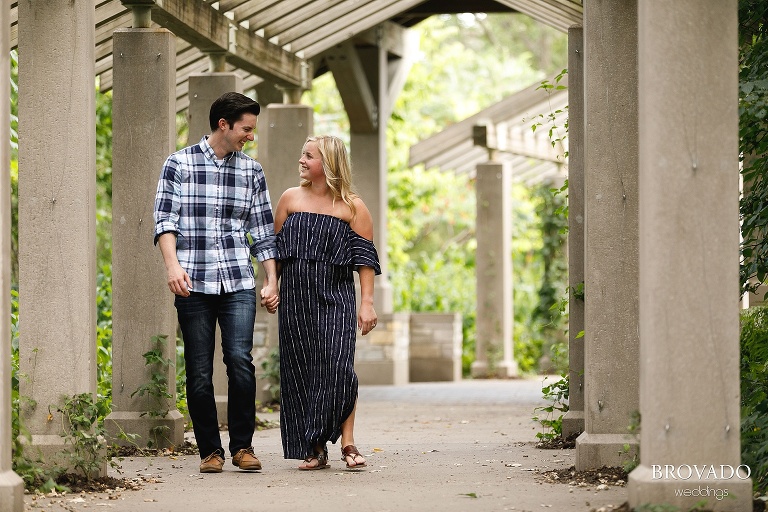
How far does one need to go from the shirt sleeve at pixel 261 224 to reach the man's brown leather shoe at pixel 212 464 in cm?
102

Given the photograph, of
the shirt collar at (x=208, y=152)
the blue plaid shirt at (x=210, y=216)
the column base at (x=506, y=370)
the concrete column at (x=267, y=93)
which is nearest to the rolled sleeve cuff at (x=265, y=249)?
the blue plaid shirt at (x=210, y=216)

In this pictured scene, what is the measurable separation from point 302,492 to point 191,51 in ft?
20.2

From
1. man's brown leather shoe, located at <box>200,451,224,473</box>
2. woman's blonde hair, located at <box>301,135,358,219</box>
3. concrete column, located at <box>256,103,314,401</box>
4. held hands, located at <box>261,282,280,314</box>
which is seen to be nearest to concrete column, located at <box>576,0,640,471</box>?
woman's blonde hair, located at <box>301,135,358,219</box>

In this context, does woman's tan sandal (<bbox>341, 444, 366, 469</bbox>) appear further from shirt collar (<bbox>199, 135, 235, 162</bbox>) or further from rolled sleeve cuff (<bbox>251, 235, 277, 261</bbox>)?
shirt collar (<bbox>199, 135, 235, 162</bbox>)

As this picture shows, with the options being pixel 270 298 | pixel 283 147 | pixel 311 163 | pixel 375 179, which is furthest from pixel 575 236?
pixel 375 179

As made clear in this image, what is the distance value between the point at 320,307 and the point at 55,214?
1.46 m

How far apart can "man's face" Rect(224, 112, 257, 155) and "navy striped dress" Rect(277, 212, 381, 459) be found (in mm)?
473

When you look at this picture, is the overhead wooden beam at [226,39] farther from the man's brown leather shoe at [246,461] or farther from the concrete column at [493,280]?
the concrete column at [493,280]

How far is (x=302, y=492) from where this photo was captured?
18.4 ft

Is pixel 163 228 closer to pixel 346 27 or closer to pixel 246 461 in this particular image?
pixel 246 461

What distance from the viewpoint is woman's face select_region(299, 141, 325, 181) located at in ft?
21.3

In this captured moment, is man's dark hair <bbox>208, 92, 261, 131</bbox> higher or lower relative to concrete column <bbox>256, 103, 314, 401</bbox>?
lower

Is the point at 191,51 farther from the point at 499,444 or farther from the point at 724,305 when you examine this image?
the point at 724,305

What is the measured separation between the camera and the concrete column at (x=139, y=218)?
24.8 ft
